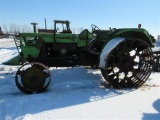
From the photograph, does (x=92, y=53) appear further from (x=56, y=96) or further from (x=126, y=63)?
(x=56, y=96)

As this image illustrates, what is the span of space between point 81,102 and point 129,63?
2052mm

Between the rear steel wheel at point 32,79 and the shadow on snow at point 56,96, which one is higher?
the rear steel wheel at point 32,79

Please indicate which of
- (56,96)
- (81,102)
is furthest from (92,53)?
(81,102)

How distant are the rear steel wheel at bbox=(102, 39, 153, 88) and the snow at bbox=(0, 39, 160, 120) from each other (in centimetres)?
28

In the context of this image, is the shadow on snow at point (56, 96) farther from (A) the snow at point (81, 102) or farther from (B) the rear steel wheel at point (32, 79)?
(B) the rear steel wheel at point (32, 79)

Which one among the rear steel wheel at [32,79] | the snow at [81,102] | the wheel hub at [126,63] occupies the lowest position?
the snow at [81,102]

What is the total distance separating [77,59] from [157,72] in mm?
3604

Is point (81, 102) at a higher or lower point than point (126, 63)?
lower

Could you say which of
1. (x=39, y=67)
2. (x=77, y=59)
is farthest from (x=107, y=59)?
(x=39, y=67)

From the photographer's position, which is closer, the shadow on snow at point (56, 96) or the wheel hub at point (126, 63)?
the shadow on snow at point (56, 96)

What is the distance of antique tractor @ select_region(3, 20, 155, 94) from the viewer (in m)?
6.15

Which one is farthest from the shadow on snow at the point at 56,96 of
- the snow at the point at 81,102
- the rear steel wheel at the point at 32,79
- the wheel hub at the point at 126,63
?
the wheel hub at the point at 126,63

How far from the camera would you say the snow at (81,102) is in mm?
4445

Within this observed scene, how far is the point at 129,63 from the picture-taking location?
254 inches
